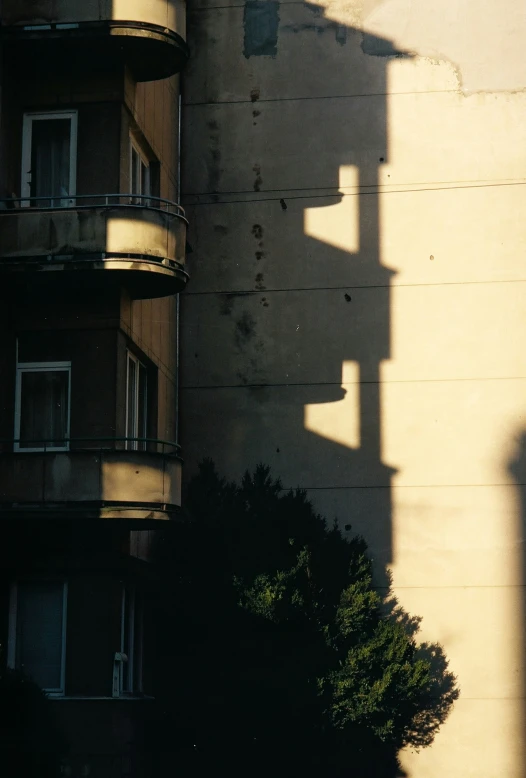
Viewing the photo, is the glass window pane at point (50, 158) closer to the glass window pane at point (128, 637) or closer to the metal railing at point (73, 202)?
the metal railing at point (73, 202)

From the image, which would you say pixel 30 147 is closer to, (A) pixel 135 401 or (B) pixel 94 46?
(B) pixel 94 46

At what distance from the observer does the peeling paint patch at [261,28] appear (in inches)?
1037

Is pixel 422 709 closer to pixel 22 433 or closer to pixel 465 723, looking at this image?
pixel 465 723

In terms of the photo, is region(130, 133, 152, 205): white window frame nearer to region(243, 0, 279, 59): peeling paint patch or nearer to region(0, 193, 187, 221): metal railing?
region(0, 193, 187, 221): metal railing

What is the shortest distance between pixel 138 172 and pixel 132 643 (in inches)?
328

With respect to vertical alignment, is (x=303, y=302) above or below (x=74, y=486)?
above

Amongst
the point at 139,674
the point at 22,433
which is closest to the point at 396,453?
the point at 139,674

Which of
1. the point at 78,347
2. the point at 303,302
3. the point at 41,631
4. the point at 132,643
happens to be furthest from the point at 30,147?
the point at 132,643

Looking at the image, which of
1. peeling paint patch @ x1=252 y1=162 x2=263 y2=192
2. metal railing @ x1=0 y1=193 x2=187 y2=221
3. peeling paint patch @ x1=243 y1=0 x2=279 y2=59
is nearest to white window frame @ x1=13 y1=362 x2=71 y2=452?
metal railing @ x1=0 y1=193 x2=187 y2=221

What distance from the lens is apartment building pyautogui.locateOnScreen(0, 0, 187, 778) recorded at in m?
18.4

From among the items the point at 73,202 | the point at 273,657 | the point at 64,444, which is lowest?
the point at 273,657

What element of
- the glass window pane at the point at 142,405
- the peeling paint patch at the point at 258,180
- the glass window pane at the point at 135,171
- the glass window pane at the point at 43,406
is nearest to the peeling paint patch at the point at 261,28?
the peeling paint patch at the point at 258,180

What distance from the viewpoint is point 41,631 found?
19.1 meters

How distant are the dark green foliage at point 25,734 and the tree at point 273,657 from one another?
5767mm
